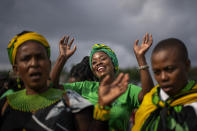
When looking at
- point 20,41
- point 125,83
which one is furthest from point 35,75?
point 125,83

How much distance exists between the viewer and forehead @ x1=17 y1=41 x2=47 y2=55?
224 centimetres

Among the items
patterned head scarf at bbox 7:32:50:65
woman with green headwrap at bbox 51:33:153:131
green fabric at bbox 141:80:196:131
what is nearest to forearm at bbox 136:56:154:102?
woman with green headwrap at bbox 51:33:153:131

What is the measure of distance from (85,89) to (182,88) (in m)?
1.76

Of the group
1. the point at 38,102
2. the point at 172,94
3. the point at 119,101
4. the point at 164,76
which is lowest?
the point at 119,101

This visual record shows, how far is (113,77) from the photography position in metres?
3.96

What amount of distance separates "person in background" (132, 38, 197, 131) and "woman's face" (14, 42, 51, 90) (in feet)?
4.16

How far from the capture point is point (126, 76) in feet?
7.23

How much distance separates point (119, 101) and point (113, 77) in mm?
858

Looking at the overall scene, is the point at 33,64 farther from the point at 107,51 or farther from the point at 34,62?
the point at 107,51

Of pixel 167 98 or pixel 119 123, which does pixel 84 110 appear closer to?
pixel 119 123

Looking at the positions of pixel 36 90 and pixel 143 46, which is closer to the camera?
pixel 36 90

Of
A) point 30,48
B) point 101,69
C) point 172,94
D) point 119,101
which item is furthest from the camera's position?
point 101,69

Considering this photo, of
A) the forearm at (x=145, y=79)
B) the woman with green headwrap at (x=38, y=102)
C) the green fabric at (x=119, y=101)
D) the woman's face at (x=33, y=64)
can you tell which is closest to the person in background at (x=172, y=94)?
the green fabric at (x=119, y=101)

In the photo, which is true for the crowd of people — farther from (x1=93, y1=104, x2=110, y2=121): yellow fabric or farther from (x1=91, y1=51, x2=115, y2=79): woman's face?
(x1=91, y1=51, x2=115, y2=79): woman's face
